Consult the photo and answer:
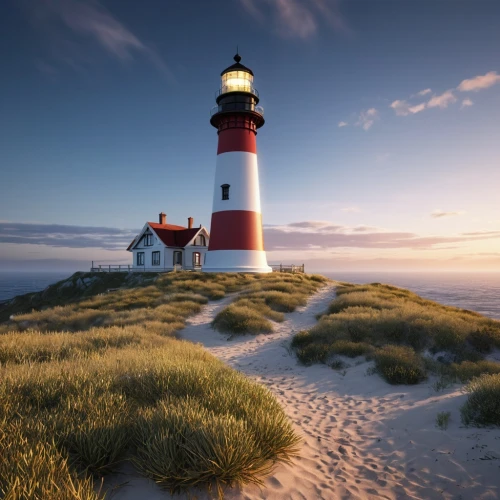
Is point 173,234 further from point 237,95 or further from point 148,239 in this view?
point 237,95

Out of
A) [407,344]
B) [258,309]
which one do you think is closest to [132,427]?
[407,344]

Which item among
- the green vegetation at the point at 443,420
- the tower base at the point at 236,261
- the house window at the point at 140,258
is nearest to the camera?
the green vegetation at the point at 443,420

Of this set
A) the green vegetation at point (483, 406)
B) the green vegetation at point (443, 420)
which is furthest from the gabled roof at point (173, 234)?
the green vegetation at point (483, 406)

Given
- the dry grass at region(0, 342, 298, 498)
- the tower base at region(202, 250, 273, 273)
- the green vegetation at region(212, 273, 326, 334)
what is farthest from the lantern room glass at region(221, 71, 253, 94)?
the dry grass at region(0, 342, 298, 498)

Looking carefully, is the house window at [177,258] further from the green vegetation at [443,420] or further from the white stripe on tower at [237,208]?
the green vegetation at [443,420]

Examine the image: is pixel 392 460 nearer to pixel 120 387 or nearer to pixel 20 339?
pixel 120 387

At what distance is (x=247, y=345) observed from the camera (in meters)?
12.4

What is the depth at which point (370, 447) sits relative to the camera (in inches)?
207

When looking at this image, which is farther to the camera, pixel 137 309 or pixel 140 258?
pixel 140 258

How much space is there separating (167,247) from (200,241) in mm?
4404

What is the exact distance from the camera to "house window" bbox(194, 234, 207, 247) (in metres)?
39.8

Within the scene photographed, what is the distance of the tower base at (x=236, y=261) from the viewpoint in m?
29.7

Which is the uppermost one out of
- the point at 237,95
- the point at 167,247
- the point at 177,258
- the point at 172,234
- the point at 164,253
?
the point at 237,95

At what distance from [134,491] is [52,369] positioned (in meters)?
3.22
